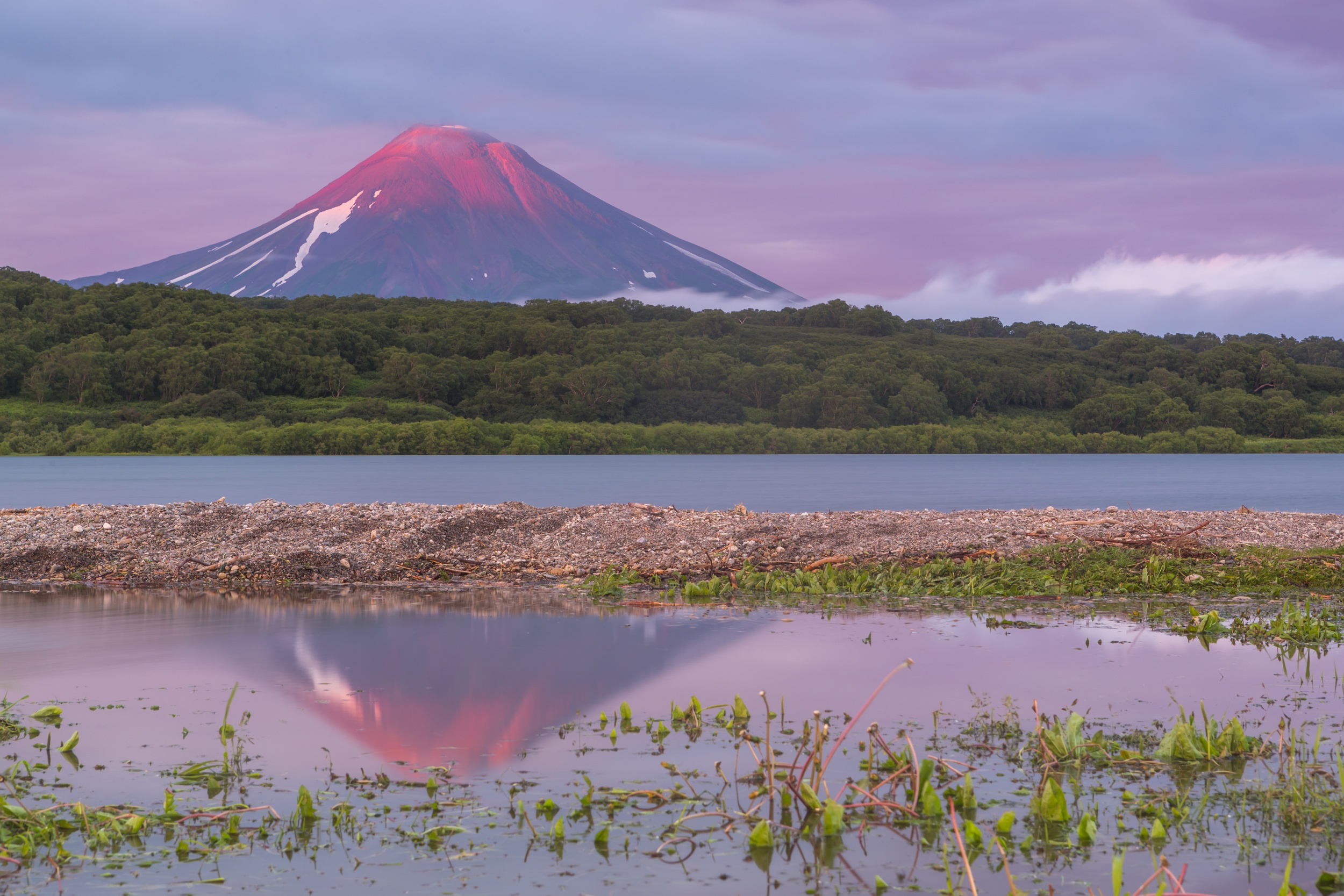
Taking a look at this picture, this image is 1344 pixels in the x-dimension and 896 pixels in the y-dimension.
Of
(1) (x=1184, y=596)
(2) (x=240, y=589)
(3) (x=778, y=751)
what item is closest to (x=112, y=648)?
(2) (x=240, y=589)

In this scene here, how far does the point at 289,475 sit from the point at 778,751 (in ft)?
277

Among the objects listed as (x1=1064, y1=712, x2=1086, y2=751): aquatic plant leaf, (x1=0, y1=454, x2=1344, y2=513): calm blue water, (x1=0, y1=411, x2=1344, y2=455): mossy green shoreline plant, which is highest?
(x1=0, y1=411, x2=1344, y2=455): mossy green shoreline plant

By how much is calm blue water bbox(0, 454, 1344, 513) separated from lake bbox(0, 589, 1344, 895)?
20117 millimetres

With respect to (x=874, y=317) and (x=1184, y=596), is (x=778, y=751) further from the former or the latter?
(x=874, y=317)

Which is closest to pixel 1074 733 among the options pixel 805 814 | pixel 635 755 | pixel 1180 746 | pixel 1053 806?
pixel 1180 746

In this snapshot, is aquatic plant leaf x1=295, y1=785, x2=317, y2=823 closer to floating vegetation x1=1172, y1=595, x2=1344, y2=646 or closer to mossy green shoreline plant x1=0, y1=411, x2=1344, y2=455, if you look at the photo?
floating vegetation x1=1172, y1=595, x2=1344, y2=646

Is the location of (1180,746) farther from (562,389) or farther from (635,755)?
(562,389)

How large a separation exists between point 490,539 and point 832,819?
16579 millimetres

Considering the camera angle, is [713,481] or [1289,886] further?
[713,481]

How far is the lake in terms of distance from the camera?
18.6 feet

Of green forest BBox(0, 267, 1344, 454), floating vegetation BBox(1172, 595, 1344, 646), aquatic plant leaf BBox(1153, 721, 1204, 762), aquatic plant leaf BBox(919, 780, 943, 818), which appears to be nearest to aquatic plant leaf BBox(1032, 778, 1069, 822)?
aquatic plant leaf BBox(919, 780, 943, 818)

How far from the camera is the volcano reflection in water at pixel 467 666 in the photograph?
859cm

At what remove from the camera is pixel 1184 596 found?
16.8m

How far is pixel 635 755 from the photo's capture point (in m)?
7.86
